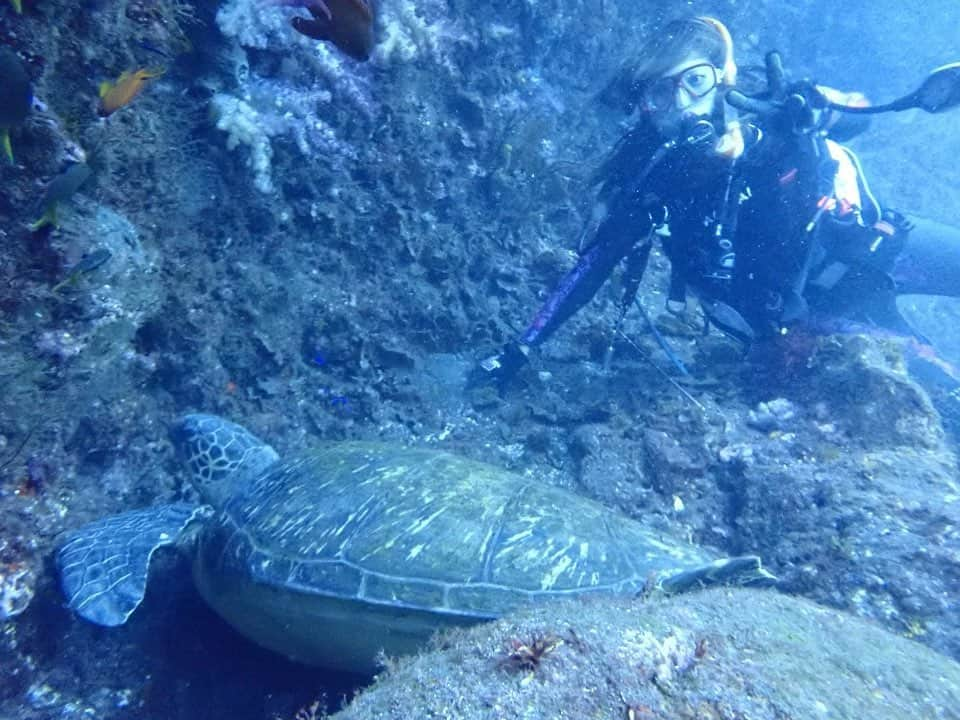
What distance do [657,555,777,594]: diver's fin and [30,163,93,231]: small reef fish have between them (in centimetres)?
326

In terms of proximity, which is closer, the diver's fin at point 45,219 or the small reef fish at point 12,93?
the small reef fish at point 12,93

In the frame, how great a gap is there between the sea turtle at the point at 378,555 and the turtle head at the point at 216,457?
231 mm

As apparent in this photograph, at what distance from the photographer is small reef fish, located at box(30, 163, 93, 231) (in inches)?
101

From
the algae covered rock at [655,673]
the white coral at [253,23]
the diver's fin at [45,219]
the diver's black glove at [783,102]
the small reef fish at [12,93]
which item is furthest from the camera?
the diver's black glove at [783,102]

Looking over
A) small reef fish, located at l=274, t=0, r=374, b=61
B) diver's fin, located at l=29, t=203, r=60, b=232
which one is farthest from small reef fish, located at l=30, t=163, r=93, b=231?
small reef fish, located at l=274, t=0, r=374, b=61

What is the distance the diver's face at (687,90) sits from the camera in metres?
5.09

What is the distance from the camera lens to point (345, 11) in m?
2.55

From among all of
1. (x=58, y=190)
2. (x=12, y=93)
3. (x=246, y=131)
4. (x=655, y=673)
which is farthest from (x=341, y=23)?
(x=655, y=673)

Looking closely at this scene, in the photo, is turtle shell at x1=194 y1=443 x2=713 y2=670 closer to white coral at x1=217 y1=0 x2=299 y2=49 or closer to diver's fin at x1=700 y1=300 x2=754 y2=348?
diver's fin at x1=700 y1=300 x2=754 y2=348

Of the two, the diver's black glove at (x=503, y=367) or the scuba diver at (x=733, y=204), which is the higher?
the scuba diver at (x=733, y=204)

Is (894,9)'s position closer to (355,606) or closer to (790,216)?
(790,216)

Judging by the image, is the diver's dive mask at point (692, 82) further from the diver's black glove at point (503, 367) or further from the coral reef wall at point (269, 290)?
the diver's black glove at point (503, 367)

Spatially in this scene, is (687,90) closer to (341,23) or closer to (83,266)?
(341,23)

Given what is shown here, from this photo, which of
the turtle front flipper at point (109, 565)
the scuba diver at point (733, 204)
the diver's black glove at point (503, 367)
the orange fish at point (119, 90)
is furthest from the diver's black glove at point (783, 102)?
the turtle front flipper at point (109, 565)
